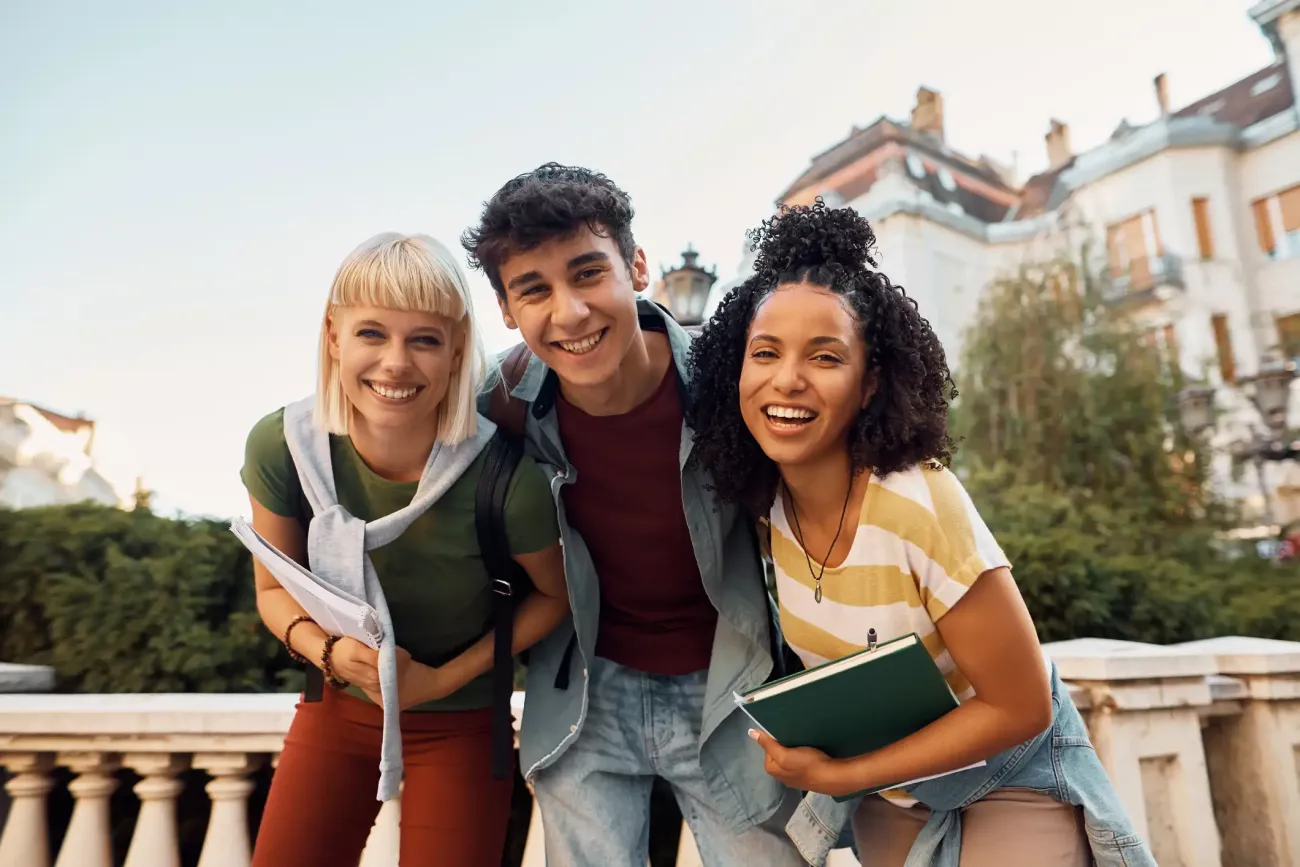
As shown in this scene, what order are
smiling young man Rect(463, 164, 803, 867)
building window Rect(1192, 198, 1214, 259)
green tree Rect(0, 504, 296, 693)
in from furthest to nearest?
building window Rect(1192, 198, 1214, 259)
green tree Rect(0, 504, 296, 693)
smiling young man Rect(463, 164, 803, 867)

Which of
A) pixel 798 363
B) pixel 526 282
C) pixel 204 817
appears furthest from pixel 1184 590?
pixel 204 817

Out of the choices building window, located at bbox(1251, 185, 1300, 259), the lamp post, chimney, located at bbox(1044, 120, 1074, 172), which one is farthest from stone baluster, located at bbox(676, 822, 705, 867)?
chimney, located at bbox(1044, 120, 1074, 172)

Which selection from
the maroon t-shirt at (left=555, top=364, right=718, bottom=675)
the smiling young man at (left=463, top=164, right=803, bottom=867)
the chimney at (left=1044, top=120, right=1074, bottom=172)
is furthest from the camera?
the chimney at (left=1044, top=120, right=1074, bottom=172)

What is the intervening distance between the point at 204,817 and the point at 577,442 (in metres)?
1.99

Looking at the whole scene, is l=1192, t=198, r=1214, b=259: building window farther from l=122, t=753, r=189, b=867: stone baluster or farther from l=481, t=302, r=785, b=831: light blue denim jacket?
l=122, t=753, r=189, b=867: stone baluster

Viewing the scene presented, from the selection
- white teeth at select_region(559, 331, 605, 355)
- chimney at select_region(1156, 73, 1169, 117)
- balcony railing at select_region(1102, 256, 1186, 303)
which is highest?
chimney at select_region(1156, 73, 1169, 117)

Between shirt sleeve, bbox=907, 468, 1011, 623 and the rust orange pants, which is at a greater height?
shirt sleeve, bbox=907, 468, 1011, 623

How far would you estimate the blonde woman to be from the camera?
1.85 metres

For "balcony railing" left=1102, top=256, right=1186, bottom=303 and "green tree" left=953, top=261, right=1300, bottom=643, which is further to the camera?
"balcony railing" left=1102, top=256, right=1186, bottom=303

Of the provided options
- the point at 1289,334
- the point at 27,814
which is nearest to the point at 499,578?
the point at 27,814

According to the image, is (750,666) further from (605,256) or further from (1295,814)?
(1295,814)

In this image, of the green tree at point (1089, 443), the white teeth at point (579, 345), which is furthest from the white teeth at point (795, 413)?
the green tree at point (1089, 443)

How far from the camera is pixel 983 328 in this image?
11.3 m

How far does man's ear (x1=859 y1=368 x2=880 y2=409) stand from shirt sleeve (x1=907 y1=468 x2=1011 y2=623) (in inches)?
9.9
